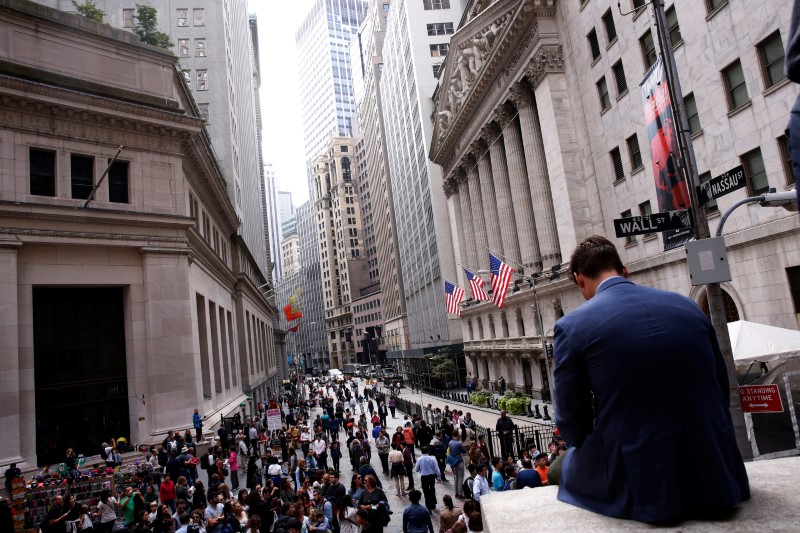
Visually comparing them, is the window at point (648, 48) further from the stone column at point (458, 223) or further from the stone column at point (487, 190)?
the stone column at point (458, 223)

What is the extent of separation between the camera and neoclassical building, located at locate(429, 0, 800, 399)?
20297 millimetres

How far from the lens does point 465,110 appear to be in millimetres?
50625

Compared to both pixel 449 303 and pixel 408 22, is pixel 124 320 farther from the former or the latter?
pixel 408 22

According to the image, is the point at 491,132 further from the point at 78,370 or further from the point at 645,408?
the point at 645,408

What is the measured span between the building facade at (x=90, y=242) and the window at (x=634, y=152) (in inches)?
881

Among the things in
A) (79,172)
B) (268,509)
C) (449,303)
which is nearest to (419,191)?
(449,303)

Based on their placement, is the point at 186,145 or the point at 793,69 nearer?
the point at 793,69

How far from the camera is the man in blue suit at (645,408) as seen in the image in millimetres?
2453

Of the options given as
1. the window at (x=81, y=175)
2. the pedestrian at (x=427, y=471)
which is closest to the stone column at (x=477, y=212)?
the window at (x=81, y=175)

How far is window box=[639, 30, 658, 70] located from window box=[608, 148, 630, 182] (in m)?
5.40

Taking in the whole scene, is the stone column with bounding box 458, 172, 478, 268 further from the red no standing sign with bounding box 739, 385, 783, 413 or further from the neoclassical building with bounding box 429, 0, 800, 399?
the red no standing sign with bounding box 739, 385, 783, 413

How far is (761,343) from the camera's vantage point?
12.9 meters

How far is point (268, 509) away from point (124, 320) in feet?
50.9

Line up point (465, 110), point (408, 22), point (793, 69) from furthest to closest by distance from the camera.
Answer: point (408, 22), point (465, 110), point (793, 69)
